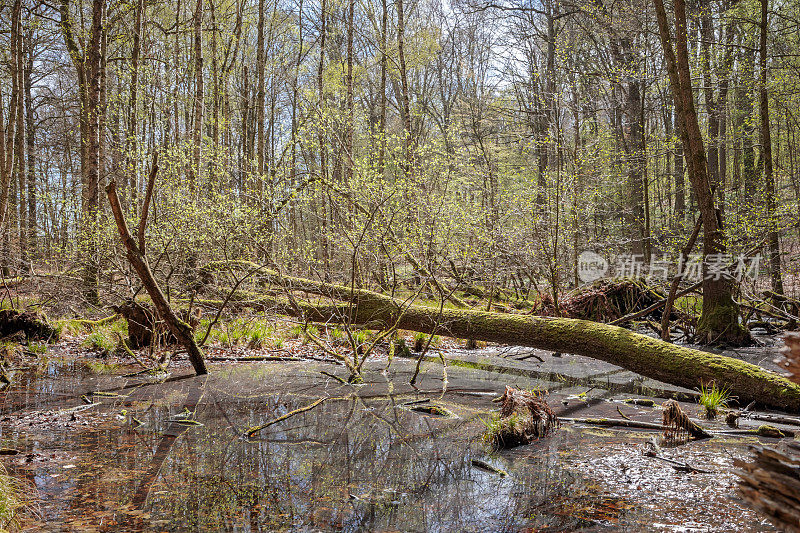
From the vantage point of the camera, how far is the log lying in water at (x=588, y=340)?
587cm

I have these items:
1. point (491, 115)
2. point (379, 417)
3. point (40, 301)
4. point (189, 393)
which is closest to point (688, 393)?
point (379, 417)

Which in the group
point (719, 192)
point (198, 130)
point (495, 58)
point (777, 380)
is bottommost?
point (777, 380)

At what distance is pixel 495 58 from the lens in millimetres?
20844

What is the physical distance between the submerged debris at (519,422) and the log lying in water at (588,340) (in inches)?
82.6

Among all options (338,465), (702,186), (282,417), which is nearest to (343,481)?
(338,465)

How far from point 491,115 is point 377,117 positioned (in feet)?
18.5

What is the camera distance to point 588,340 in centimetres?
739

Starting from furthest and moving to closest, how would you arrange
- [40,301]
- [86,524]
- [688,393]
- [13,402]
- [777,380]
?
[40,301] < [688,393] < [13,402] < [777,380] < [86,524]

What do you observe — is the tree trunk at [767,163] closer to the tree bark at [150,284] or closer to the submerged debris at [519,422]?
the submerged debris at [519,422]

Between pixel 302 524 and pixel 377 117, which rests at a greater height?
pixel 377 117

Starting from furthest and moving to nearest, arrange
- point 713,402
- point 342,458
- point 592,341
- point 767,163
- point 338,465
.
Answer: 1. point 767,163
2. point 592,341
3. point 713,402
4. point 342,458
5. point 338,465

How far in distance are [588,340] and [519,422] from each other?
9.54 feet

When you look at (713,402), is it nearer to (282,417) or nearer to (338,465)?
(338,465)

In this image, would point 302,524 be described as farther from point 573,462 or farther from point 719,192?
point 719,192
